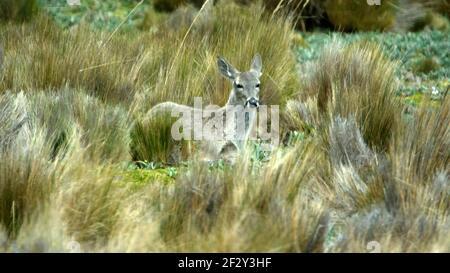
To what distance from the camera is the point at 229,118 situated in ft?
24.4

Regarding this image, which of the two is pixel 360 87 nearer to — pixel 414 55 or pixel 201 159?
pixel 201 159

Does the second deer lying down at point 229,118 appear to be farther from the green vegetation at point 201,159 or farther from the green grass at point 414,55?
the green grass at point 414,55

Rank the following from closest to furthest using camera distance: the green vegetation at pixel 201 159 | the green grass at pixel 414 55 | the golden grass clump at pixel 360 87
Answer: the green vegetation at pixel 201 159 < the golden grass clump at pixel 360 87 < the green grass at pixel 414 55

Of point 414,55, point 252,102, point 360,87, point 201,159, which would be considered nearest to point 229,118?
point 252,102

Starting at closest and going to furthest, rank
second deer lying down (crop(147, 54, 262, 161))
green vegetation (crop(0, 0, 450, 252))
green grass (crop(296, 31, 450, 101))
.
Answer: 1. green vegetation (crop(0, 0, 450, 252))
2. second deer lying down (crop(147, 54, 262, 161))
3. green grass (crop(296, 31, 450, 101))

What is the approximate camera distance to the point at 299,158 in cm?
550

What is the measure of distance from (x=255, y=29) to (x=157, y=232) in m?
4.94

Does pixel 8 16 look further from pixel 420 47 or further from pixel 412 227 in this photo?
pixel 412 227

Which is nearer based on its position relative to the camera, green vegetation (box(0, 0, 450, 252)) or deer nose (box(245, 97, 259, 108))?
green vegetation (box(0, 0, 450, 252))

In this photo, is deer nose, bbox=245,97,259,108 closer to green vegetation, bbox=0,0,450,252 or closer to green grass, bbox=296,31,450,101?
green vegetation, bbox=0,0,450,252

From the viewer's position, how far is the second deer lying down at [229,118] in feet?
23.9

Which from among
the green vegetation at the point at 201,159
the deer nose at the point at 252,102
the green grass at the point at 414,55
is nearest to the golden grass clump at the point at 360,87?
the green vegetation at the point at 201,159

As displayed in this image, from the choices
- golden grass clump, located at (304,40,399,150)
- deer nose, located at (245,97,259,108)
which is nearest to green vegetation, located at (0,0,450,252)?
golden grass clump, located at (304,40,399,150)

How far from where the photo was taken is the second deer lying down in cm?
729
